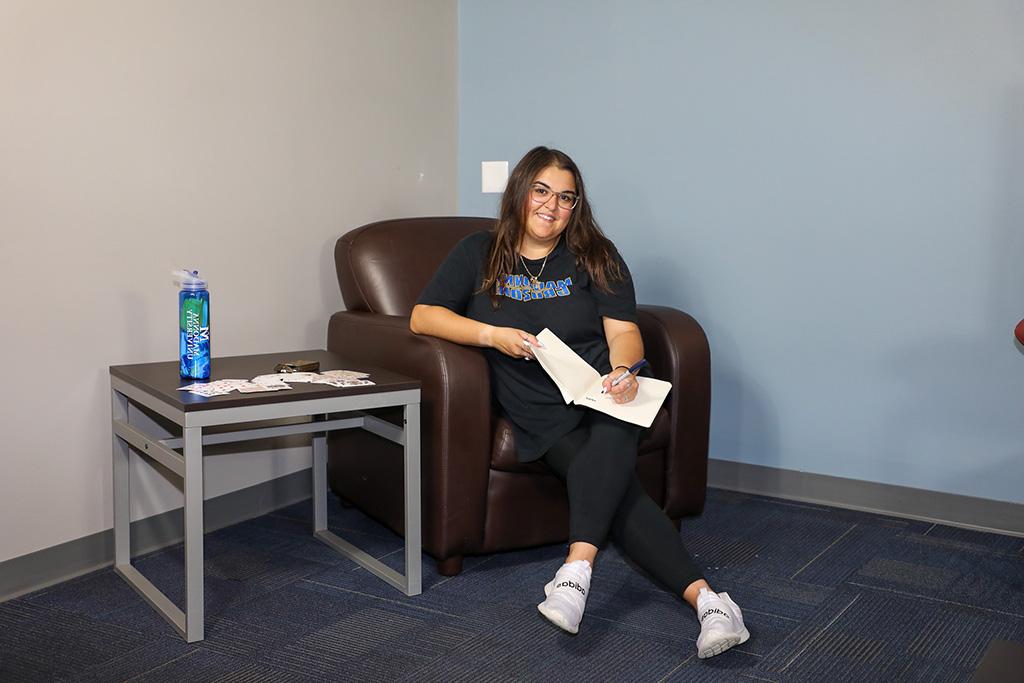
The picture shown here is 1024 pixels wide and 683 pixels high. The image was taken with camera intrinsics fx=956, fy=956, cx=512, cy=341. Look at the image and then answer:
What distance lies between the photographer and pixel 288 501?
2.81m

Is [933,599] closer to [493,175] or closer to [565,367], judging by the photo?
[565,367]

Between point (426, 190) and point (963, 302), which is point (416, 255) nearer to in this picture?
point (426, 190)

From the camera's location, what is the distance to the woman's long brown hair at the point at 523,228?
2.19m

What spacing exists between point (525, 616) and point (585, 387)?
0.50m

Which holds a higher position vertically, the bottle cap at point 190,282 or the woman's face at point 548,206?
the woman's face at point 548,206

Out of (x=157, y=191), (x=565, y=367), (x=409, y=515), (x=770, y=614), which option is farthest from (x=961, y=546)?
(x=157, y=191)

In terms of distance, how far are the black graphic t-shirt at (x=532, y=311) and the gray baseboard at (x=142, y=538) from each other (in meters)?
0.88

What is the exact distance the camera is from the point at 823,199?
109 inches

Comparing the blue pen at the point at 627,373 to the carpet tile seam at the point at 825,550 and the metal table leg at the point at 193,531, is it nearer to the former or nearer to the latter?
the carpet tile seam at the point at 825,550

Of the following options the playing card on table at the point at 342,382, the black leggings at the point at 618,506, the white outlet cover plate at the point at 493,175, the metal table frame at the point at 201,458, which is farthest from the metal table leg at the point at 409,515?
the white outlet cover plate at the point at 493,175

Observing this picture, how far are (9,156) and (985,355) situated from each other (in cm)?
243

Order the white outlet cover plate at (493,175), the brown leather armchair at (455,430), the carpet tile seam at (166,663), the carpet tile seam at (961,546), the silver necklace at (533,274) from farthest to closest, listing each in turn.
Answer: the white outlet cover plate at (493,175)
the carpet tile seam at (961,546)
the silver necklace at (533,274)
the brown leather armchair at (455,430)
the carpet tile seam at (166,663)

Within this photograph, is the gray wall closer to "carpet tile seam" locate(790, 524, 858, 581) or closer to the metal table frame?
the metal table frame

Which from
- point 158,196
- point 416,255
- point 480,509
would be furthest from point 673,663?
point 158,196
